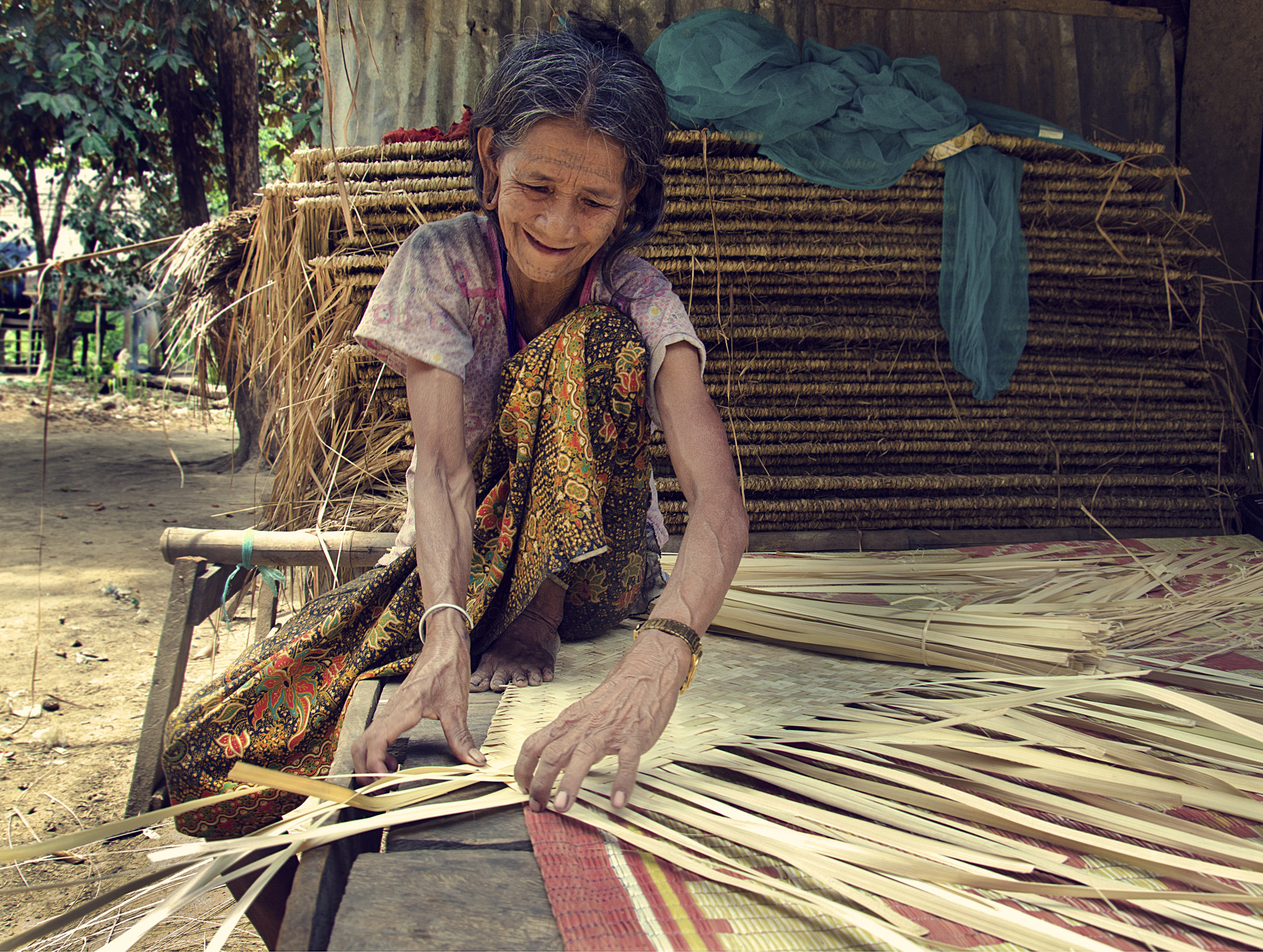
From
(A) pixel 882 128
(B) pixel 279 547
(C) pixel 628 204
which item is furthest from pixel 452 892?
(A) pixel 882 128

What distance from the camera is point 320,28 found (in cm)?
148

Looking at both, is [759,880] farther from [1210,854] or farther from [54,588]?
[54,588]

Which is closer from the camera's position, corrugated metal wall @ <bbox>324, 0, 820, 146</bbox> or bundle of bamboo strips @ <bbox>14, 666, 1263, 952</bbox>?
bundle of bamboo strips @ <bbox>14, 666, 1263, 952</bbox>

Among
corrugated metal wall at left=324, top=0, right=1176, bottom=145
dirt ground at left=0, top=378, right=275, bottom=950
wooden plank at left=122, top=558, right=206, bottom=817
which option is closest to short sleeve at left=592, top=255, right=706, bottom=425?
dirt ground at left=0, top=378, right=275, bottom=950

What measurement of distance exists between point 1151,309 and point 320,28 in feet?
8.45

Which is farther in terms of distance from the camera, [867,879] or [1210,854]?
[1210,854]

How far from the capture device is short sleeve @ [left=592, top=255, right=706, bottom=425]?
1513mm

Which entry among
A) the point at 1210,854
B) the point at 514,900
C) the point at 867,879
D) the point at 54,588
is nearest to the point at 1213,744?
the point at 1210,854

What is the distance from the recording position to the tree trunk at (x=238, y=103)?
6.59 meters

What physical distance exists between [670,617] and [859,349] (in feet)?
5.49

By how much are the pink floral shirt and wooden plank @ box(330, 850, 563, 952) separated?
64cm

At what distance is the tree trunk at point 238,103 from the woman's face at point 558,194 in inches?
236

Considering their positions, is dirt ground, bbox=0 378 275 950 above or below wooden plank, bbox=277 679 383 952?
below

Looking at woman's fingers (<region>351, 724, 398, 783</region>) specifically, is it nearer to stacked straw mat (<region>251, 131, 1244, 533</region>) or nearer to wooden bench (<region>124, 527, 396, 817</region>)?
wooden bench (<region>124, 527, 396, 817</region>)
